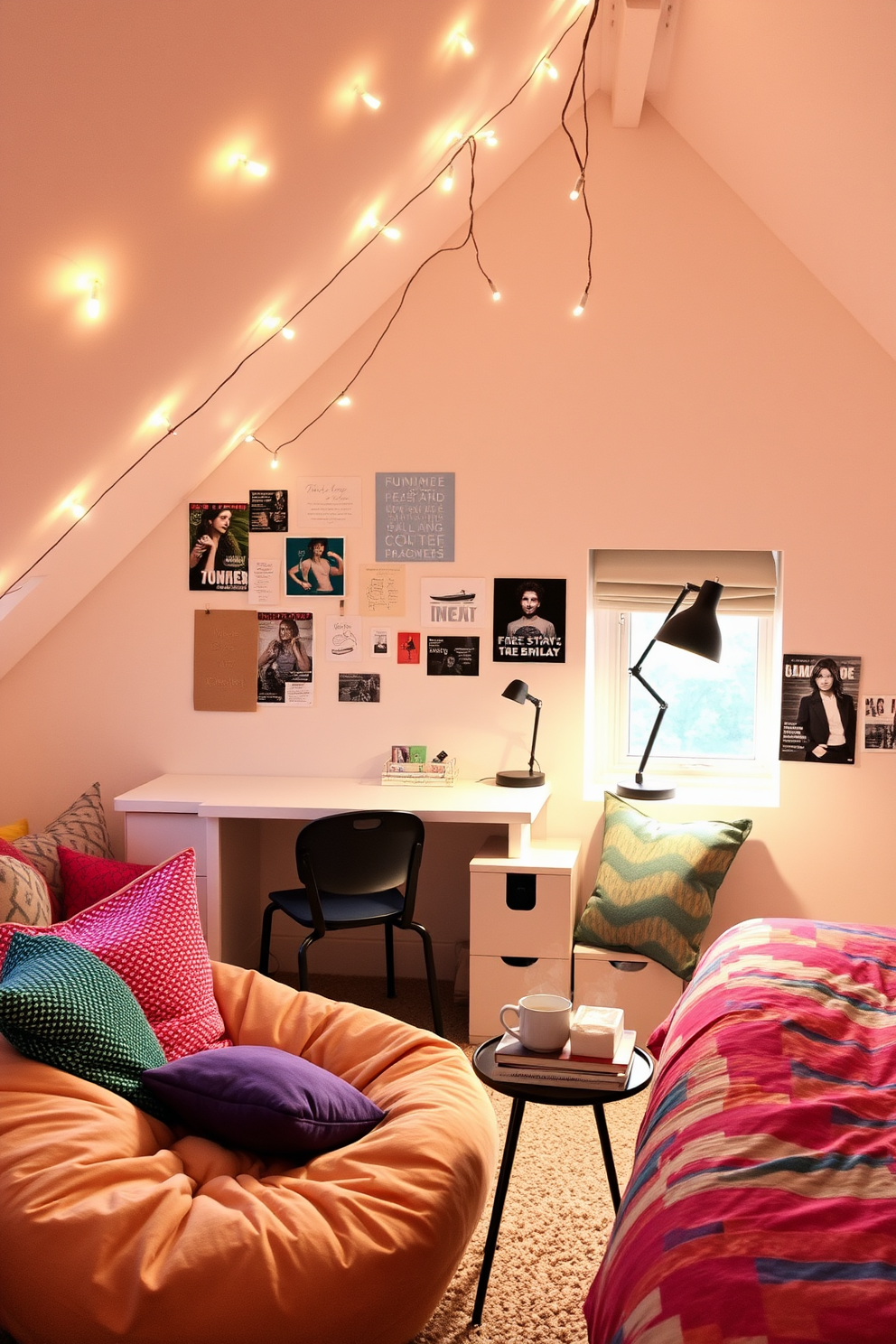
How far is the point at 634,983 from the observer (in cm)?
333

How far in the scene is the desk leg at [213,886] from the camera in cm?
336

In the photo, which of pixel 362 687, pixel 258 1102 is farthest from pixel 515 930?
pixel 258 1102

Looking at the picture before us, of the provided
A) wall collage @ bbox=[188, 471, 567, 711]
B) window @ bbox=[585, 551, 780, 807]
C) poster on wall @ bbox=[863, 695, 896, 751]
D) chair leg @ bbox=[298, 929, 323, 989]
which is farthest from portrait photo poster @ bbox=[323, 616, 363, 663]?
poster on wall @ bbox=[863, 695, 896, 751]

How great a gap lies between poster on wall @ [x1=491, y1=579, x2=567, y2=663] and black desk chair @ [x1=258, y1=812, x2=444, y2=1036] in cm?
83

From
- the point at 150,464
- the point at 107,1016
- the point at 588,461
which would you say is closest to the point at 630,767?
the point at 588,461

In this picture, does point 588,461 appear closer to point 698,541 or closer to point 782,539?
point 698,541

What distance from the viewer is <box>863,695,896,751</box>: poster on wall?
3533 millimetres

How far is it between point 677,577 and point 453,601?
756 mm

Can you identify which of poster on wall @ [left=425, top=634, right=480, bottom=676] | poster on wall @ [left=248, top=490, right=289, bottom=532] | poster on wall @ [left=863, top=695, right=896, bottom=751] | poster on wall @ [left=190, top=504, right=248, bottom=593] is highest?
poster on wall @ [left=248, top=490, right=289, bottom=532]

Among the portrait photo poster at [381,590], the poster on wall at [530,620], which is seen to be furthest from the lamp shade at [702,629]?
the portrait photo poster at [381,590]

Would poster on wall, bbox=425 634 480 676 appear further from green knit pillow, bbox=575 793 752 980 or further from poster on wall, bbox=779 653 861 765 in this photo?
poster on wall, bbox=779 653 861 765

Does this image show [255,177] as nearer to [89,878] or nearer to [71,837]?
[89,878]

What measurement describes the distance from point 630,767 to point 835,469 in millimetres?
1223

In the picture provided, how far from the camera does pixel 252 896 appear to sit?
3.83 meters
